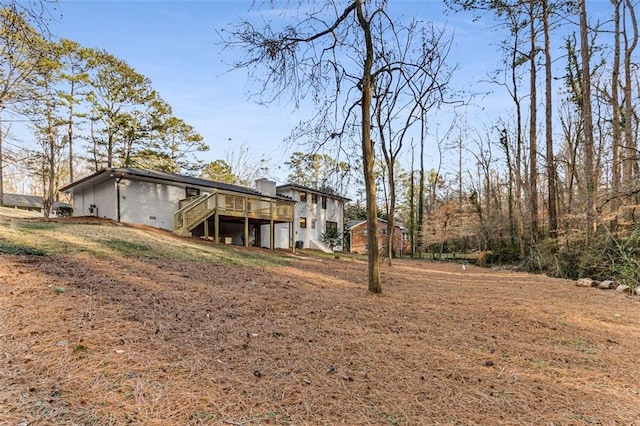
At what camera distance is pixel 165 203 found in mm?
17234

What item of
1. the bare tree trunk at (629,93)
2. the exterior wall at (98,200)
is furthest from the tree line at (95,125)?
the bare tree trunk at (629,93)

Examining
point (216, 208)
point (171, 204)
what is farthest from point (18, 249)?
point (171, 204)

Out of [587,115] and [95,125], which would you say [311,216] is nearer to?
[95,125]

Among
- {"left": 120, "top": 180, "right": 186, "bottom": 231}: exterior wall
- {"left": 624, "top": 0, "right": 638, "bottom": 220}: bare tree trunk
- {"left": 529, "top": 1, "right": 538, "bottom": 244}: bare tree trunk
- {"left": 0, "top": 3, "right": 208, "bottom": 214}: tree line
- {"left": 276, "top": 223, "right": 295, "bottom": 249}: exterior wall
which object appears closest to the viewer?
{"left": 624, "top": 0, "right": 638, "bottom": 220}: bare tree trunk

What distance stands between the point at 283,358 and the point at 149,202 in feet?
52.5

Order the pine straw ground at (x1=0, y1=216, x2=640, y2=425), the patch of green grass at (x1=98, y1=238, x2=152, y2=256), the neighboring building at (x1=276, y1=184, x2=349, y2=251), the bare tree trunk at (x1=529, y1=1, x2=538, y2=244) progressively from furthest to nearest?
the neighboring building at (x1=276, y1=184, x2=349, y2=251) < the bare tree trunk at (x1=529, y1=1, x2=538, y2=244) < the patch of green grass at (x1=98, y1=238, x2=152, y2=256) < the pine straw ground at (x1=0, y1=216, x2=640, y2=425)

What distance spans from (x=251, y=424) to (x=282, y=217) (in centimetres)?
1726

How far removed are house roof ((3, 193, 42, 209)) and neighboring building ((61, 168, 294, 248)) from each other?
2181 centimetres

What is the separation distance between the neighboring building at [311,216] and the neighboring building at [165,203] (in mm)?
7088

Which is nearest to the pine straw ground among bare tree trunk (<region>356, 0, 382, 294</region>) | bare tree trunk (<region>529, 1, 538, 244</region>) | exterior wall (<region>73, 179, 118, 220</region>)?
bare tree trunk (<region>356, 0, 382, 294</region>)

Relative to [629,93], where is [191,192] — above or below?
below

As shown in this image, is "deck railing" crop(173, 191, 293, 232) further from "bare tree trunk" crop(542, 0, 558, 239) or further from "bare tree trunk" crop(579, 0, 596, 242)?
"bare tree trunk" crop(579, 0, 596, 242)

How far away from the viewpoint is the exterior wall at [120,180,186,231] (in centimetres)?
1588

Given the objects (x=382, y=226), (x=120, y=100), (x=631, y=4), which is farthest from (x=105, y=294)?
(x=382, y=226)
